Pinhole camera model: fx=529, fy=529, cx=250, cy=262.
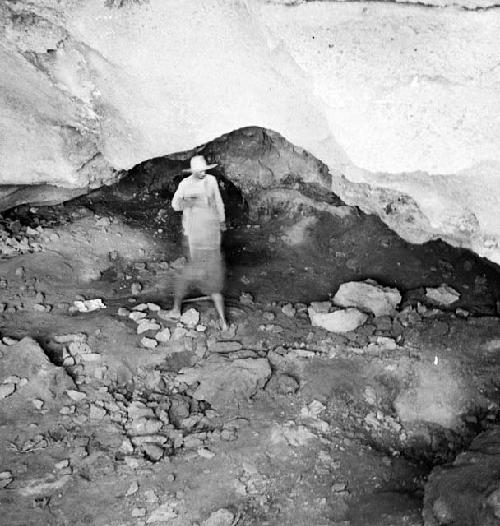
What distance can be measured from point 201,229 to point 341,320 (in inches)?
53.6

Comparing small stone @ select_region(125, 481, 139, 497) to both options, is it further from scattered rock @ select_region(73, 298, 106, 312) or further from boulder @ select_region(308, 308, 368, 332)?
boulder @ select_region(308, 308, 368, 332)

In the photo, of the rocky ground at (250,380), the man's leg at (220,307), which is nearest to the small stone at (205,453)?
the rocky ground at (250,380)

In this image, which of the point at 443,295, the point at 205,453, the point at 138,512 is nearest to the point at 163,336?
the point at 205,453

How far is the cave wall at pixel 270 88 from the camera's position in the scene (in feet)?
9.20

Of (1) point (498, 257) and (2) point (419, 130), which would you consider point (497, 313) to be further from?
(2) point (419, 130)

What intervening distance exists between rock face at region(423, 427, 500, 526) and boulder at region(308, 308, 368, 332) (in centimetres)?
148

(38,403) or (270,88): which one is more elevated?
(270,88)

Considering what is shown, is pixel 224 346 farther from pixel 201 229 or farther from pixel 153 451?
pixel 153 451

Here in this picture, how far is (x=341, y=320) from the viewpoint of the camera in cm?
434

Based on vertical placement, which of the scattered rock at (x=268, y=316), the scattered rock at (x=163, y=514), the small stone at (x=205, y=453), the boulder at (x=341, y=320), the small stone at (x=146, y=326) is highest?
the boulder at (x=341, y=320)

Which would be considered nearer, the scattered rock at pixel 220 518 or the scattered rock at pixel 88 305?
the scattered rock at pixel 220 518

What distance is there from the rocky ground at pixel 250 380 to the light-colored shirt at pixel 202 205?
0.72 metres

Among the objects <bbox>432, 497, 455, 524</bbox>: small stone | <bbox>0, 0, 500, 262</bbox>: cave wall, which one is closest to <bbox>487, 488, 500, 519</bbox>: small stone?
<bbox>432, 497, 455, 524</bbox>: small stone

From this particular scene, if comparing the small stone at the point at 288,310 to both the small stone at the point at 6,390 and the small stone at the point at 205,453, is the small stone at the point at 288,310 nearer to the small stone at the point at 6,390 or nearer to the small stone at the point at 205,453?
the small stone at the point at 205,453
